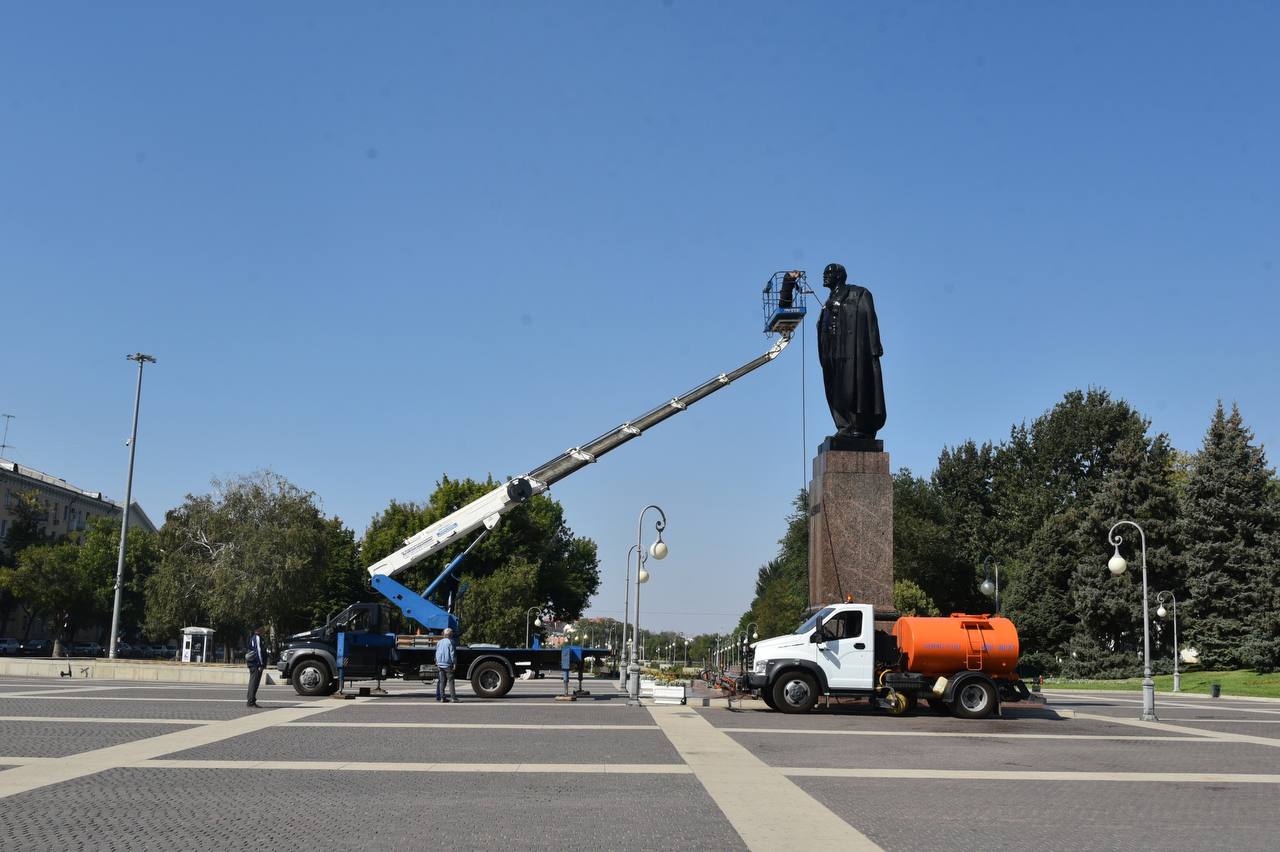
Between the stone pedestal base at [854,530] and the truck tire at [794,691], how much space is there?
3026 millimetres

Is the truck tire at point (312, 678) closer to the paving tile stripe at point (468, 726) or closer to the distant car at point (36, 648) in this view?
the paving tile stripe at point (468, 726)

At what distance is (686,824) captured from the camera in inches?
374

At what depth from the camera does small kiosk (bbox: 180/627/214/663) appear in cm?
5950

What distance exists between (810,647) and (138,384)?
40135mm

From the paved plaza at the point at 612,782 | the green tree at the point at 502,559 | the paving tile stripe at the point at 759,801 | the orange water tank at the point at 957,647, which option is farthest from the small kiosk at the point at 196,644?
the paving tile stripe at the point at 759,801

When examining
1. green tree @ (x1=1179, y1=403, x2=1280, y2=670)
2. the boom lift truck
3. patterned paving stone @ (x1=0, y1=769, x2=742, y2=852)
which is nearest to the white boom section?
the boom lift truck

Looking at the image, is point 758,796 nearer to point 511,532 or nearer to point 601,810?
point 601,810

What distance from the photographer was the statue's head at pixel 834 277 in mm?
27797

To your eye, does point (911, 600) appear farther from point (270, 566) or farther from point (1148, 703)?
point (1148, 703)

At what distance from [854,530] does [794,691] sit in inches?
179

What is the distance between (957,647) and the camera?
869 inches

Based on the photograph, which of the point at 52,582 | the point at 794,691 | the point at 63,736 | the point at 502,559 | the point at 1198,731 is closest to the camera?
the point at 63,736

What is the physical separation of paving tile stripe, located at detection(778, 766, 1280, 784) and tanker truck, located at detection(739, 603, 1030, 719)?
316 inches

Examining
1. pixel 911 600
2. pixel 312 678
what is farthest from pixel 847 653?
pixel 911 600
